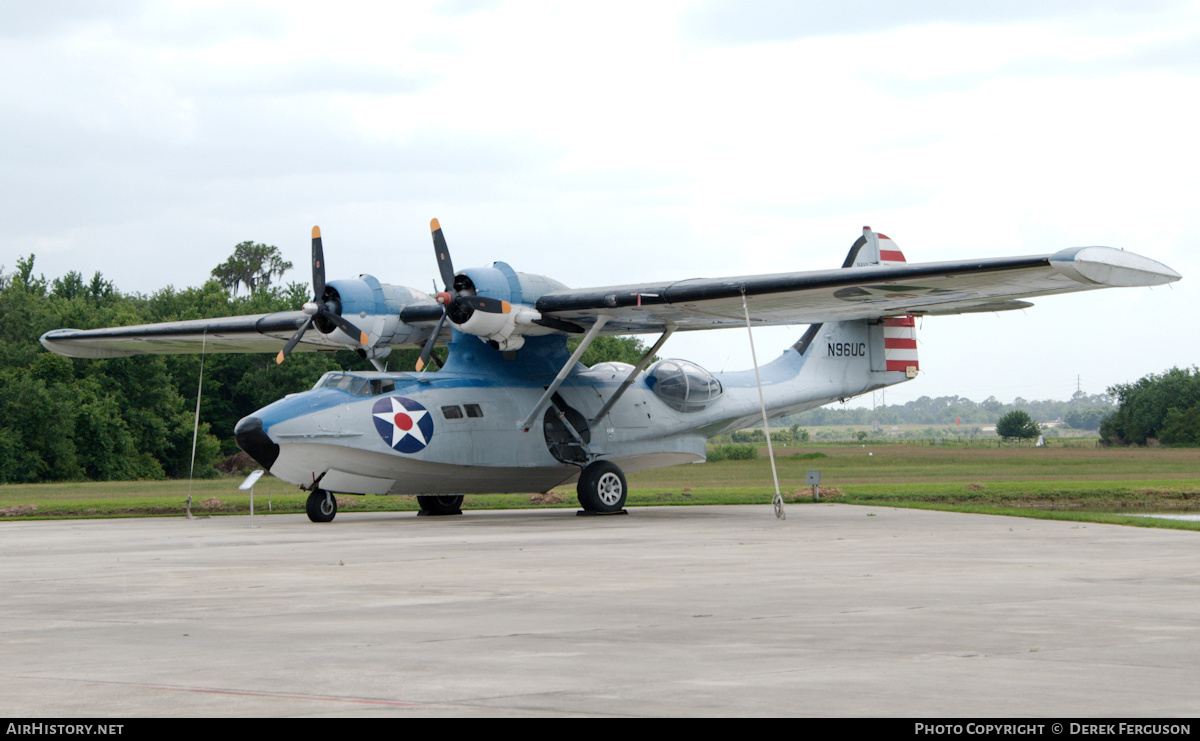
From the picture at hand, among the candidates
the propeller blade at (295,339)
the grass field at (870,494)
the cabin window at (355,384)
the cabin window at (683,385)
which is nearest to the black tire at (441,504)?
the cabin window at (355,384)

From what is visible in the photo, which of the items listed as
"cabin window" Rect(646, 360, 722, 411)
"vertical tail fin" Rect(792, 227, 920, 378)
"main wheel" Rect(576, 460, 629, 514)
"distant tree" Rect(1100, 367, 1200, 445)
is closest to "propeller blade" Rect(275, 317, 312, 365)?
"main wheel" Rect(576, 460, 629, 514)

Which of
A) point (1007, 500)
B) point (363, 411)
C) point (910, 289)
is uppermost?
point (910, 289)

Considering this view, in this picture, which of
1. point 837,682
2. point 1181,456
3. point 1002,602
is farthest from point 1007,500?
point 1181,456

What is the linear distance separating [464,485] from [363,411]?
124 inches

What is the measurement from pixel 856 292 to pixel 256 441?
35.2 feet

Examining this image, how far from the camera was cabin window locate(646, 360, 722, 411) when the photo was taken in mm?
26922

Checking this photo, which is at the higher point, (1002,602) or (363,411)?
(363,411)

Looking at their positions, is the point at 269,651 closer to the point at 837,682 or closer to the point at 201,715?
the point at 201,715

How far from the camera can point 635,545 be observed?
16.6m

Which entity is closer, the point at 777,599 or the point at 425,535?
the point at 777,599

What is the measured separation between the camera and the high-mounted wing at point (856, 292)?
1734 cm

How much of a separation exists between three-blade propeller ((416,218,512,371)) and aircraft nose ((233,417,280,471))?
3331mm
